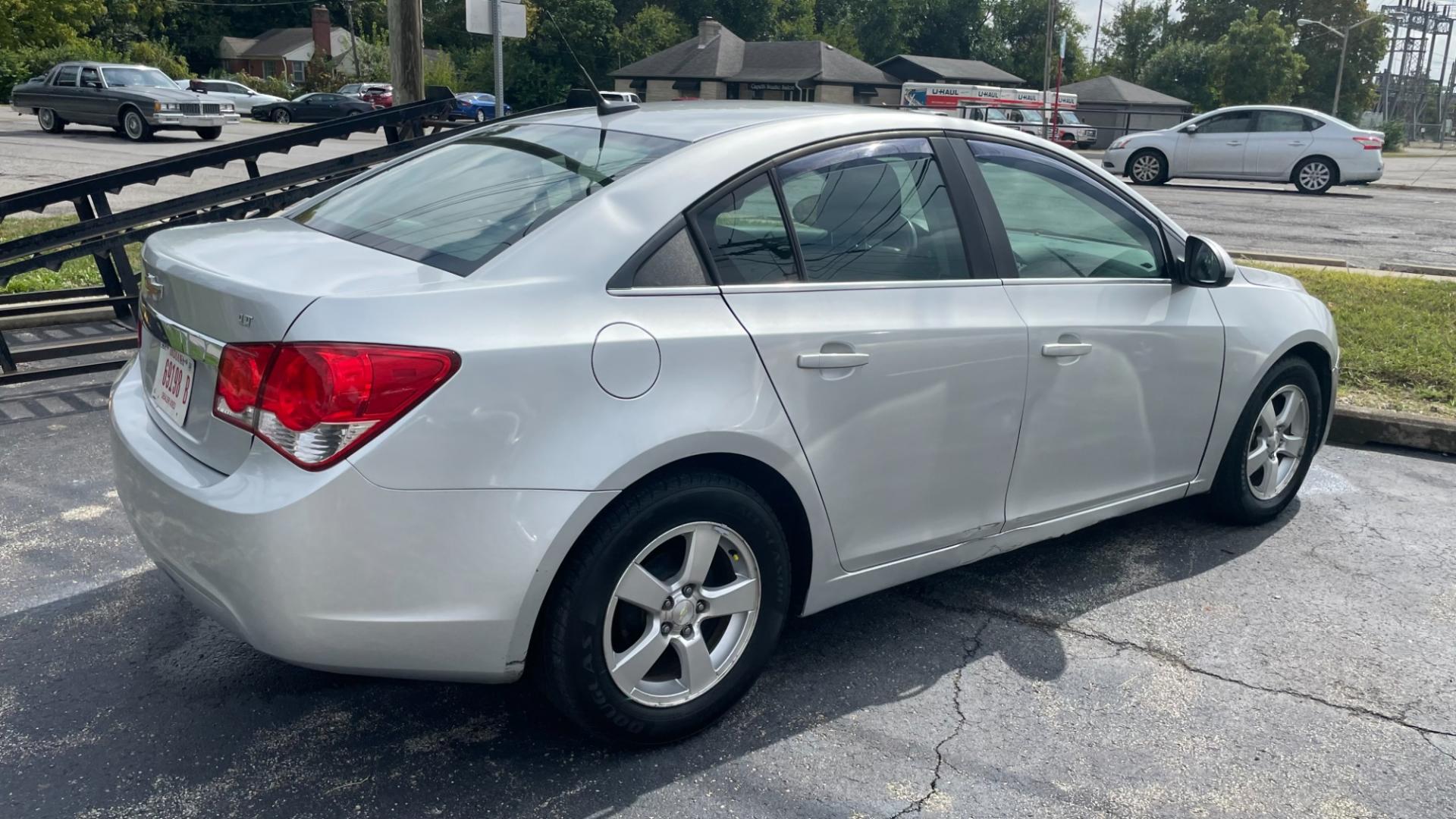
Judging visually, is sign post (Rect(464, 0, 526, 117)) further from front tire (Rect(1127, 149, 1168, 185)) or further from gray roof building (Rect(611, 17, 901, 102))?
gray roof building (Rect(611, 17, 901, 102))

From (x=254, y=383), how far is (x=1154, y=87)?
3028 inches

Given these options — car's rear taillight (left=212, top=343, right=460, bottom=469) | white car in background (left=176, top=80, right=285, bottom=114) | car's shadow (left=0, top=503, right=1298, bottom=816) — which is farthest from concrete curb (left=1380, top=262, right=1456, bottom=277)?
white car in background (left=176, top=80, right=285, bottom=114)

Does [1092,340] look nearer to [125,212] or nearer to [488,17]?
[125,212]

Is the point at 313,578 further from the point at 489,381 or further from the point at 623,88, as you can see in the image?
the point at 623,88

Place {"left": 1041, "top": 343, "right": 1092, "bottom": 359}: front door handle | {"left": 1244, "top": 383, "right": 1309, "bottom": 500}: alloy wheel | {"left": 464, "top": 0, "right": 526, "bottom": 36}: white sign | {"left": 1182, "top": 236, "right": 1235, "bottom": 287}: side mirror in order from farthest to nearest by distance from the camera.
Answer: {"left": 464, "top": 0, "right": 526, "bottom": 36}: white sign, {"left": 1244, "top": 383, "right": 1309, "bottom": 500}: alloy wheel, {"left": 1182, "top": 236, "right": 1235, "bottom": 287}: side mirror, {"left": 1041, "top": 343, "right": 1092, "bottom": 359}: front door handle

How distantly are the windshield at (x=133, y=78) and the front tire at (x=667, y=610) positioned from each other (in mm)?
28594

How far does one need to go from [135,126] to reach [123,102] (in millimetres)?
555

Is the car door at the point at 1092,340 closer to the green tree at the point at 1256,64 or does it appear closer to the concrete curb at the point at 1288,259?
the concrete curb at the point at 1288,259

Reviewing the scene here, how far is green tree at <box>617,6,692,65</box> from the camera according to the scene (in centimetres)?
7381

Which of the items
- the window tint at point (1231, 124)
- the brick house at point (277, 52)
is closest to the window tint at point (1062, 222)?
→ the window tint at point (1231, 124)

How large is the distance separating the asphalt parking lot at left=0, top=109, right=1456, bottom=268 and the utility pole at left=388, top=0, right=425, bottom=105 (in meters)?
5.68

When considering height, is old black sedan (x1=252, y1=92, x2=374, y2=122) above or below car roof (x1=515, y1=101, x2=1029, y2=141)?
below

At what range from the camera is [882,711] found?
3223mm

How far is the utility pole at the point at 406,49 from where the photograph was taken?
32.0 ft
